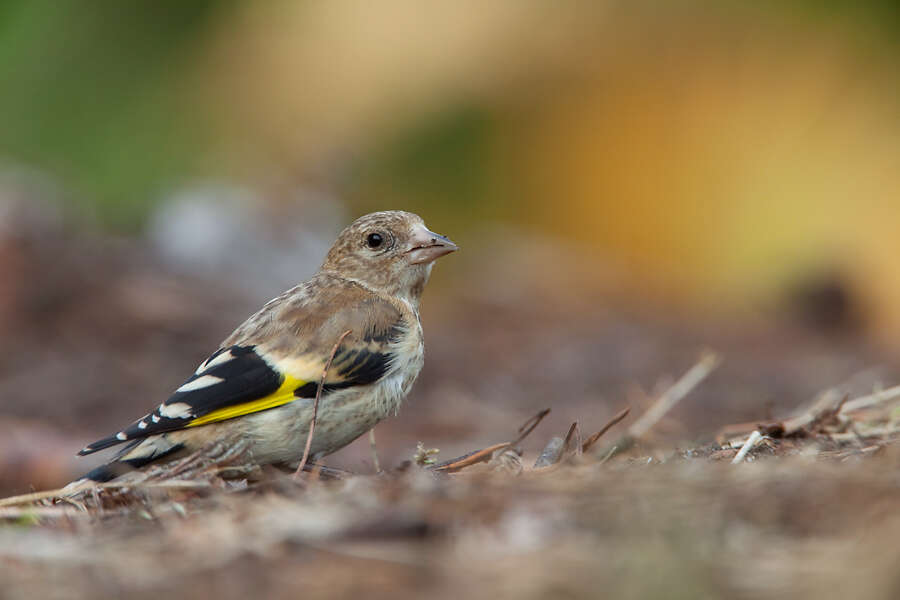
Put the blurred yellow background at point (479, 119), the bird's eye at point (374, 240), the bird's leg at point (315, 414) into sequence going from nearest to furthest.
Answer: the bird's leg at point (315, 414) < the bird's eye at point (374, 240) < the blurred yellow background at point (479, 119)

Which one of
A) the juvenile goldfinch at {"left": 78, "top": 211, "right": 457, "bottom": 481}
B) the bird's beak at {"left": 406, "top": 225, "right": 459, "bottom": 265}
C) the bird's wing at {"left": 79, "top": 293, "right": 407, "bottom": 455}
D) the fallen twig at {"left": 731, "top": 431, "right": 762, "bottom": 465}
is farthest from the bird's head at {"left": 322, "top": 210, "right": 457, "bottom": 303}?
the fallen twig at {"left": 731, "top": 431, "right": 762, "bottom": 465}

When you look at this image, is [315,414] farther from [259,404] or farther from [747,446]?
[747,446]

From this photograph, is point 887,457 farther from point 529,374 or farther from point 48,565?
point 529,374

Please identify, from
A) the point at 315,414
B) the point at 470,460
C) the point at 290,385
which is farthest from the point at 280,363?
the point at 470,460

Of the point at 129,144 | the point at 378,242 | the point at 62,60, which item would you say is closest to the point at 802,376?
the point at 378,242

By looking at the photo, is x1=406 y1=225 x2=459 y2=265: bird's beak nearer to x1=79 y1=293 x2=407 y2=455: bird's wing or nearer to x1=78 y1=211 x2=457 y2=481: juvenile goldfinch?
x1=78 y1=211 x2=457 y2=481: juvenile goldfinch

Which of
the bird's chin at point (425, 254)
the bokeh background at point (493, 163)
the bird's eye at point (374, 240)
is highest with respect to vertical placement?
the bokeh background at point (493, 163)

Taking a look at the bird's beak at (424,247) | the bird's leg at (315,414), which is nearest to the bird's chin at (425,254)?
the bird's beak at (424,247)

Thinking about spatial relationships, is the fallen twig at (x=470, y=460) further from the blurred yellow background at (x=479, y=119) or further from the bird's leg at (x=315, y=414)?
the blurred yellow background at (x=479, y=119)

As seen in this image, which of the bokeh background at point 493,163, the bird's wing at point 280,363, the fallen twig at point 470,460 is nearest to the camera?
the fallen twig at point 470,460
